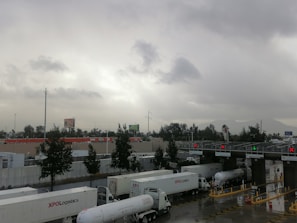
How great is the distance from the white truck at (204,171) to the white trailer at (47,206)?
17902 millimetres

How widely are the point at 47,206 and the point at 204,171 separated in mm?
27360

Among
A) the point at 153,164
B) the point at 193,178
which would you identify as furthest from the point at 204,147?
the point at 193,178

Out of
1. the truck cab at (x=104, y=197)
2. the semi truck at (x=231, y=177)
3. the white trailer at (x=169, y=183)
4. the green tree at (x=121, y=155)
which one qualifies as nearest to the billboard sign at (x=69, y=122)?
the green tree at (x=121, y=155)

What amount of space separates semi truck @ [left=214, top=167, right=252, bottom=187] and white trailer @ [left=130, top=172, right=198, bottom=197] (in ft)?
18.7

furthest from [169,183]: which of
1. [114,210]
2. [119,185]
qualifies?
[114,210]

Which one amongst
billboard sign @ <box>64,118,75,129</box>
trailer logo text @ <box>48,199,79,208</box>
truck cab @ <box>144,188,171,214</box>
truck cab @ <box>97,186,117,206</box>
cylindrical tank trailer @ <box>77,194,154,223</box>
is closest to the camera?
cylindrical tank trailer @ <box>77,194,154,223</box>

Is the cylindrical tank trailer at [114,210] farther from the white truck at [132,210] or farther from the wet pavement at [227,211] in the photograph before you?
the wet pavement at [227,211]

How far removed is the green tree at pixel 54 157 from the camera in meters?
32.6

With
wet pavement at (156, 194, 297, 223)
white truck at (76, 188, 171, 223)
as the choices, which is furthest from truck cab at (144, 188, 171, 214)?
wet pavement at (156, 194, 297, 223)

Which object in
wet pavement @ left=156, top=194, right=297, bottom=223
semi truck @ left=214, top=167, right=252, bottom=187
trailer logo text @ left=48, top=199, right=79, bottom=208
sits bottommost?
wet pavement @ left=156, top=194, right=297, bottom=223

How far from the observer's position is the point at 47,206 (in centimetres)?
2111

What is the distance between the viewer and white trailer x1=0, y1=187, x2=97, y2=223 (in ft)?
63.1

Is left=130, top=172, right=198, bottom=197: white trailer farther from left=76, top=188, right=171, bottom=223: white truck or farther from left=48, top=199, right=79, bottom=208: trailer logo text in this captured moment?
left=48, top=199, right=79, bottom=208: trailer logo text

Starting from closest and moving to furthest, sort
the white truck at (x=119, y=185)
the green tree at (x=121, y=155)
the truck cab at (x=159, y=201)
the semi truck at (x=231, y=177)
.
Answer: the truck cab at (x=159, y=201) → the white truck at (x=119, y=185) → the semi truck at (x=231, y=177) → the green tree at (x=121, y=155)
